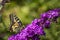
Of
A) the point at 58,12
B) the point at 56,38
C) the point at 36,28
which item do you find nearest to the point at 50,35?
the point at 56,38

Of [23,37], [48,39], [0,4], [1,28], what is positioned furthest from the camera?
[1,28]

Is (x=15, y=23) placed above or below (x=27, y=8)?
above

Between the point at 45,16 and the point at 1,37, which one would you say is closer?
the point at 45,16

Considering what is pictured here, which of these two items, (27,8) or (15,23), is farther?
(27,8)

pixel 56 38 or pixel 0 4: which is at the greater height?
pixel 0 4

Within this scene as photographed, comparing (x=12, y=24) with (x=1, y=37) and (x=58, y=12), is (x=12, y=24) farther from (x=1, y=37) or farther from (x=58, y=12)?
(x=1, y=37)

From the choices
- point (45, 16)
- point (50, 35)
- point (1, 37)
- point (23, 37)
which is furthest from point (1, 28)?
point (23, 37)

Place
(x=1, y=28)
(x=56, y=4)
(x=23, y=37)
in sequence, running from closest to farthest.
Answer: (x=23, y=37)
(x=1, y=28)
(x=56, y=4)

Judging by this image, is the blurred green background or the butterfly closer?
the butterfly

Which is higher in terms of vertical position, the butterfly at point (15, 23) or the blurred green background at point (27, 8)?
the butterfly at point (15, 23)

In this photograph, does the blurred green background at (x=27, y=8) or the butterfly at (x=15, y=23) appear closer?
the butterfly at (x=15, y=23)

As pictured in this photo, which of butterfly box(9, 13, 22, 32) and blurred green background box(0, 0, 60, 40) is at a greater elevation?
butterfly box(9, 13, 22, 32)
